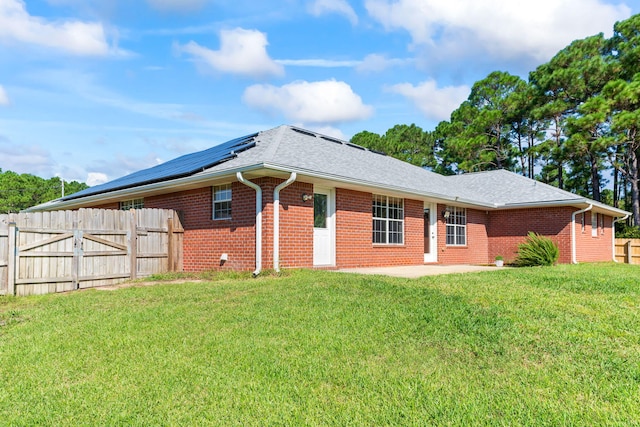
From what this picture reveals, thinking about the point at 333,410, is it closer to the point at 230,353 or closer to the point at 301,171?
the point at 230,353

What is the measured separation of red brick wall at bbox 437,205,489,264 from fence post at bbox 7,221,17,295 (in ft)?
44.4

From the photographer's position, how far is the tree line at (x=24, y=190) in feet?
192

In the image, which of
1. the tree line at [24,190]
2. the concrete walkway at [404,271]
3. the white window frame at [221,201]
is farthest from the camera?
the tree line at [24,190]

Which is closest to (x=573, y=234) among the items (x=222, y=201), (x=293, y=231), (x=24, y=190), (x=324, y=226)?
(x=324, y=226)

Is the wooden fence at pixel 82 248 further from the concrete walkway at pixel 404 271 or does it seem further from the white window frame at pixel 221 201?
the concrete walkway at pixel 404 271

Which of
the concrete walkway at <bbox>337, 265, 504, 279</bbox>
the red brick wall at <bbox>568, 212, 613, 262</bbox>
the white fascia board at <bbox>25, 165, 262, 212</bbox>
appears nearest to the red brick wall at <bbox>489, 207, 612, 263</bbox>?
the red brick wall at <bbox>568, 212, 613, 262</bbox>

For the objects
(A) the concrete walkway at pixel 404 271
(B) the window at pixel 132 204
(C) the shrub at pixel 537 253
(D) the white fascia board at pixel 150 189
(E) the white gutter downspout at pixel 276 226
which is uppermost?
(D) the white fascia board at pixel 150 189

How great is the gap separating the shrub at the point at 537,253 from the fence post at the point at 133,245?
12072 millimetres

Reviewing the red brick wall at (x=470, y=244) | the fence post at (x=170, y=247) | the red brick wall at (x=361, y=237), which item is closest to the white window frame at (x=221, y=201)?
the fence post at (x=170, y=247)

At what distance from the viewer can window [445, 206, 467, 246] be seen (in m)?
18.0

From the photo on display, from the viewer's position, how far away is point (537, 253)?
14.6 metres

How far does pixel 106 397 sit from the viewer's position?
382cm

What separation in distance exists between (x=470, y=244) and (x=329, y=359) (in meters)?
15.8

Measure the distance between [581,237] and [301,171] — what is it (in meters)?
14.6
